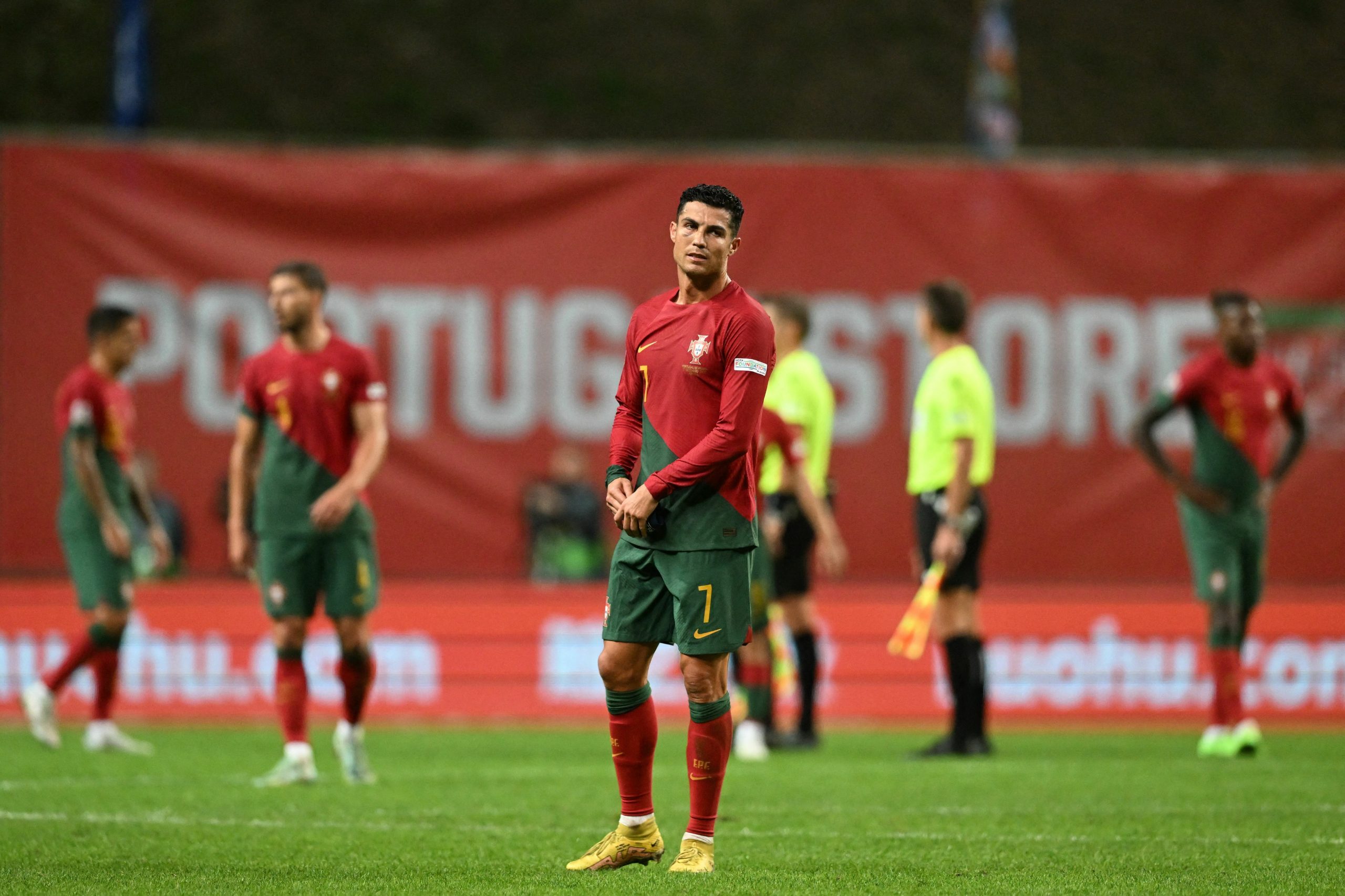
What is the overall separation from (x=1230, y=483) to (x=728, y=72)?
64.0 feet

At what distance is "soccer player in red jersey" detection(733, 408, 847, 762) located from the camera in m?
9.29

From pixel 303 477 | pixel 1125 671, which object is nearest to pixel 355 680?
pixel 303 477

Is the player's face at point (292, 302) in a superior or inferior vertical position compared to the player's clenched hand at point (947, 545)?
superior

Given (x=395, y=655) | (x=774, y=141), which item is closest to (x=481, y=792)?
(x=395, y=655)

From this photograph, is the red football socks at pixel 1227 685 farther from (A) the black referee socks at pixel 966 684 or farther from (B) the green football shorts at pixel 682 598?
(B) the green football shorts at pixel 682 598

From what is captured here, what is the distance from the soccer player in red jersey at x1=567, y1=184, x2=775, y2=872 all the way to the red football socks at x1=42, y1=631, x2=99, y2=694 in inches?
204

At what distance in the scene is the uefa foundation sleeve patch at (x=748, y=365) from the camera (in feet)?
17.8

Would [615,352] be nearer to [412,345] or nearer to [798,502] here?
[412,345]

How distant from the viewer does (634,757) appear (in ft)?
18.4

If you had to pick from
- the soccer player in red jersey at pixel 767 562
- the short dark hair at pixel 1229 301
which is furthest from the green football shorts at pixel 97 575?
the short dark hair at pixel 1229 301

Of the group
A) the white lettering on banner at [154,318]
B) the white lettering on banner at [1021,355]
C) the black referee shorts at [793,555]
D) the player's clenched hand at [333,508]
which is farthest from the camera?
the white lettering on banner at [1021,355]

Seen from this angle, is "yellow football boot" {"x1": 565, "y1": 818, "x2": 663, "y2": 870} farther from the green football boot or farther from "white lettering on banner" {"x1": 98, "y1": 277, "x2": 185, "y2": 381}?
"white lettering on banner" {"x1": 98, "y1": 277, "x2": 185, "y2": 381}

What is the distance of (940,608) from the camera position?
9.54 meters

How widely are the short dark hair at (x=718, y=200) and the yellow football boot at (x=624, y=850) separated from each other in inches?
75.2
